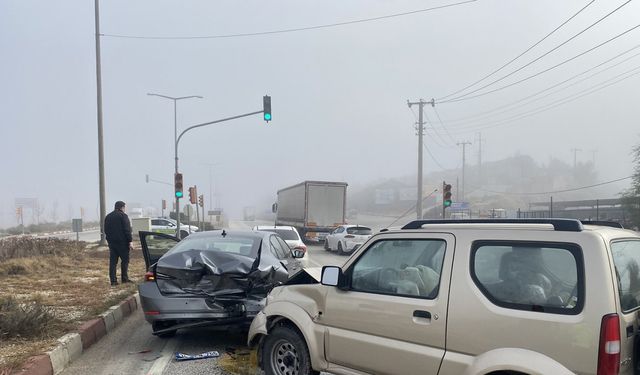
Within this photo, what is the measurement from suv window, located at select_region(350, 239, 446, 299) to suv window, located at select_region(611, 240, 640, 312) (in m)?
1.10

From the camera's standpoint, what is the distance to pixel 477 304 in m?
3.32

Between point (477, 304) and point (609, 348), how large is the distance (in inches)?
30.8

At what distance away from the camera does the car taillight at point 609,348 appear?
9.16 feet

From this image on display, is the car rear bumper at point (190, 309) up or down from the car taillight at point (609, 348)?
down

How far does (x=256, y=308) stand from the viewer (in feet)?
20.8

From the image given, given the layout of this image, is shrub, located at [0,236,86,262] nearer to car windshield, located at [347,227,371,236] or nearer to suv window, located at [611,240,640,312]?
car windshield, located at [347,227,371,236]

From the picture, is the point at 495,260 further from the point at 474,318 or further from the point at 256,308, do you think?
the point at 256,308

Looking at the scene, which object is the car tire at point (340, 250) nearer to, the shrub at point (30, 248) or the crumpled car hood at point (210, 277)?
the shrub at point (30, 248)

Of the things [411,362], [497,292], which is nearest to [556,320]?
[497,292]

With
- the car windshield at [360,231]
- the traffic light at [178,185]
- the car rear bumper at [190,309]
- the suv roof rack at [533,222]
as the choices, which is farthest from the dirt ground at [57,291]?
the car windshield at [360,231]

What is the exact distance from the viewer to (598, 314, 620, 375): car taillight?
279cm

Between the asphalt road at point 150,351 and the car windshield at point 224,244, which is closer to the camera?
the asphalt road at point 150,351

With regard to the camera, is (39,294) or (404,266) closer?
(404,266)

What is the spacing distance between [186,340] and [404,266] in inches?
159
